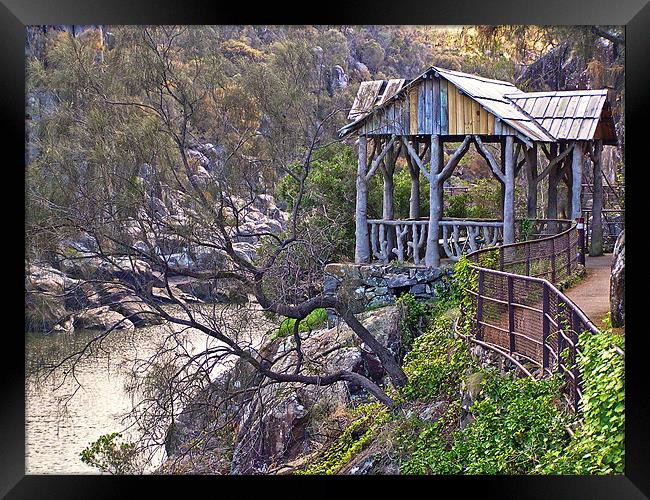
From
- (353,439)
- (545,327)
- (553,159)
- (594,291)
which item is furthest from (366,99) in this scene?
(545,327)

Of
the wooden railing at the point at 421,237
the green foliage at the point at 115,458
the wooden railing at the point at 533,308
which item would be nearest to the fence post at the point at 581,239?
the wooden railing at the point at 533,308

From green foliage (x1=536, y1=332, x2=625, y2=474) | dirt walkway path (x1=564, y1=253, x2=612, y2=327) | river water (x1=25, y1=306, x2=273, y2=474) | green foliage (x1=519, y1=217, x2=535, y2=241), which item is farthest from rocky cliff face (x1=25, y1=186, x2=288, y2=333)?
green foliage (x1=536, y1=332, x2=625, y2=474)

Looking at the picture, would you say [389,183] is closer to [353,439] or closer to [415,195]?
[415,195]

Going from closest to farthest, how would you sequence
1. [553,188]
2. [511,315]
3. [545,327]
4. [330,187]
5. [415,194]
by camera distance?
[545,327]
[511,315]
[553,188]
[415,194]
[330,187]

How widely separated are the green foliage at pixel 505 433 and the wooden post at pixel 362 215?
249cm

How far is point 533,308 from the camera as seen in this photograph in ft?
24.9

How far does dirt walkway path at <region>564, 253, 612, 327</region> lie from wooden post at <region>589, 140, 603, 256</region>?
126mm

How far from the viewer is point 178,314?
12.5 meters

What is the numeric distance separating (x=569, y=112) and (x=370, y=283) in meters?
2.71

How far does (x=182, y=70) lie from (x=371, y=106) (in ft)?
7.19

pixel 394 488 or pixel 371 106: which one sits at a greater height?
pixel 371 106

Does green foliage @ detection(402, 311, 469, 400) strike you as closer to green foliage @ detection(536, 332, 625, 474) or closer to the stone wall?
the stone wall
